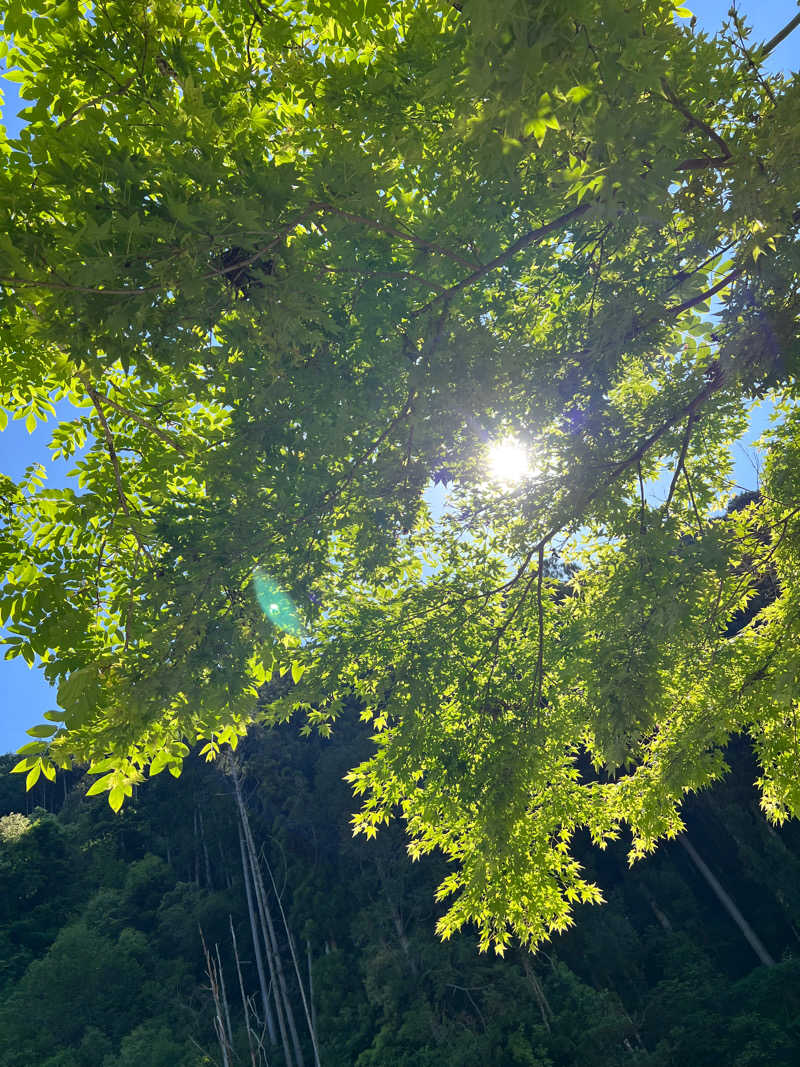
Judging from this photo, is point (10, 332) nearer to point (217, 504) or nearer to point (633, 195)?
point (217, 504)

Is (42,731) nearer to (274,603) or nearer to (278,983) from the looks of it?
(274,603)

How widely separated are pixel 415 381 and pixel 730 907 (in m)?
23.3

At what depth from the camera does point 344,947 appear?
22.4 metres

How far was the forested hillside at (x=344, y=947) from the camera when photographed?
15.0 meters

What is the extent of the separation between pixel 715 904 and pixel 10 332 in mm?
26050

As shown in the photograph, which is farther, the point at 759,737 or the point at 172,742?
the point at 759,737

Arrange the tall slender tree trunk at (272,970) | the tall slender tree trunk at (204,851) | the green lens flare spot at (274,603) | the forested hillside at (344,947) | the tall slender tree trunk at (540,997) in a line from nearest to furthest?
the green lens flare spot at (274,603), the tall slender tree trunk at (540,997), the forested hillside at (344,947), the tall slender tree trunk at (272,970), the tall slender tree trunk at (204,851)

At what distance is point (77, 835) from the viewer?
29.3 metres

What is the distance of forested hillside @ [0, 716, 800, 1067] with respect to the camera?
1498 centimetres

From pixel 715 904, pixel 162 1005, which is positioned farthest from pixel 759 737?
pixel 162 1005

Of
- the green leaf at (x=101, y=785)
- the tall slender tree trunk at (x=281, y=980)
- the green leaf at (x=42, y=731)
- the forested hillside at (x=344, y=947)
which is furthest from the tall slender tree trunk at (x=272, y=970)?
the green leaf at (x=42, y=731)

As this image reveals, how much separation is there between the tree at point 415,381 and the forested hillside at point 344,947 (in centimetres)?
1096

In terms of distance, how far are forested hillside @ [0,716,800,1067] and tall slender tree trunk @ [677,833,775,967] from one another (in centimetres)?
15

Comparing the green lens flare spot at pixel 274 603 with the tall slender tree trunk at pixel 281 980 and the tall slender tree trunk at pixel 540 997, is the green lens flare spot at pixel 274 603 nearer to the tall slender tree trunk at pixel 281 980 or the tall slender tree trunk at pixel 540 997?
the tall slender tree trunk at pixel 540 997
